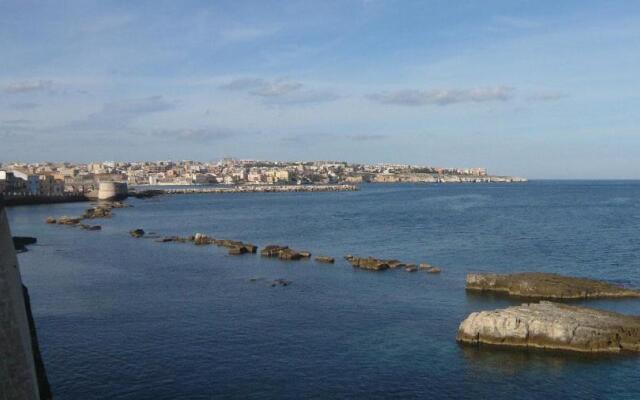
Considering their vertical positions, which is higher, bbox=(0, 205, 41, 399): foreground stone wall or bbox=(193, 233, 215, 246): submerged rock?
bbox=(0, 205, 41, 399): foreground stone wall

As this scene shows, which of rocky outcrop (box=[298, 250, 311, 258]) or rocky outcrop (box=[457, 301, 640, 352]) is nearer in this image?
rocky outcrop (box=[457, 301, 640, 352])

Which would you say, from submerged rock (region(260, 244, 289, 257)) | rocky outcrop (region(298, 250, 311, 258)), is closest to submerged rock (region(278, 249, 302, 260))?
rocky outcrop (region(298, 250, 311, 258))

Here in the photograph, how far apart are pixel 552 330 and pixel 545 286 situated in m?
9.75

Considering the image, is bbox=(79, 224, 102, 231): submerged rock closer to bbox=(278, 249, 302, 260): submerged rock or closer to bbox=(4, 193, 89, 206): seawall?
bbox=(278, 249, 302, 260): submerged rock

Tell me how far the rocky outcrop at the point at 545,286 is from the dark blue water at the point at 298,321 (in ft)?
4.84

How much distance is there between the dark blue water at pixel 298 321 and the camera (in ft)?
69.3

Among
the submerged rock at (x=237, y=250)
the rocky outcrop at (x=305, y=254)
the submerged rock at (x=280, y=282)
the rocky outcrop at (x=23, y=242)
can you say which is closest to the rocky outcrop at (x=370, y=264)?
the rocky outcrop at (x=305, y=254)

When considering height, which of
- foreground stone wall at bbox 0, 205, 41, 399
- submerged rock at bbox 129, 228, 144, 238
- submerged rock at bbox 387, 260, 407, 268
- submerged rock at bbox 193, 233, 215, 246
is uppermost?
foreground stone wall at bbox 0, 205, 41, 399

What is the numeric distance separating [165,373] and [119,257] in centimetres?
2920

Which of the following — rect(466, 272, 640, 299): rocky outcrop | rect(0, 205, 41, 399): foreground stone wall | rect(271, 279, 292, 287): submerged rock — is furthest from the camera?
rect(271, 279, 292, 287): submerged rock

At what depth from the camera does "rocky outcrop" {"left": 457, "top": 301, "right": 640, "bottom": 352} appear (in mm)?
24594

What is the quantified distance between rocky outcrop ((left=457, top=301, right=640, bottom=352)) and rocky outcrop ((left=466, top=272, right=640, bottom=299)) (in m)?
6.86

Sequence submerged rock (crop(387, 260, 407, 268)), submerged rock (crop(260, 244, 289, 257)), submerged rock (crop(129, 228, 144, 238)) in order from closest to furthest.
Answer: submerged rock (crop(387, 260, 407, 268)) < submerged rock (crop(260, 244, 289, 257)) < submerged rock (crop(129, 228, 144, 238))

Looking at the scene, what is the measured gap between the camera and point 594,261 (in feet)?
151
